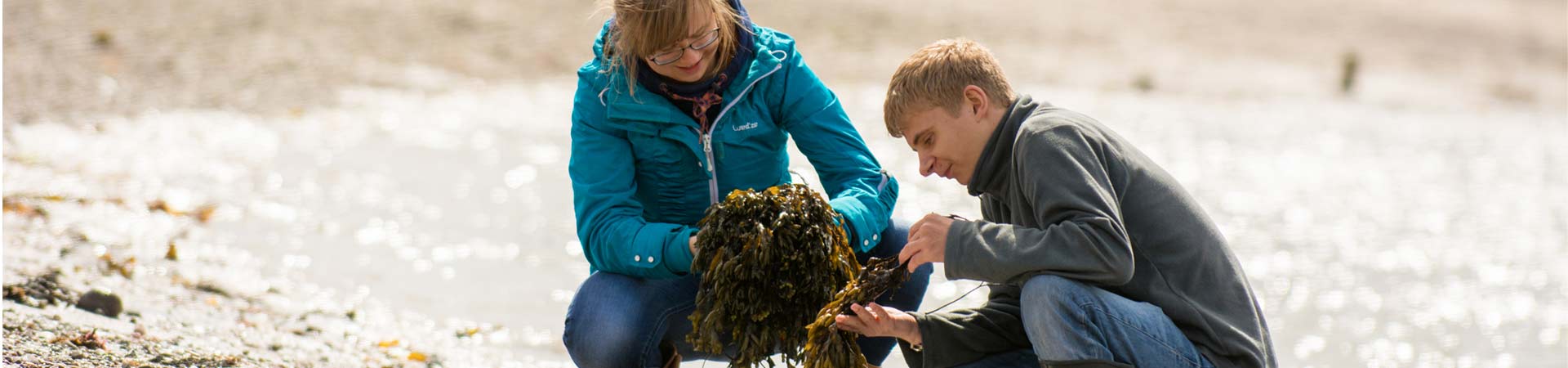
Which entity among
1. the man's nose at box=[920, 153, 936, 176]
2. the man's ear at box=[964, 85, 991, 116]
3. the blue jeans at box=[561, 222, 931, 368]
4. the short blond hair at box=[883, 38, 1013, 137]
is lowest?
the blue jeans at box=[561, 222, 931, 368]

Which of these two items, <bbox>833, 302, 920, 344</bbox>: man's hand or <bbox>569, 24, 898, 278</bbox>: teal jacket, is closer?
<bbox>833, 302, 920, 344</bbox>: man's hand

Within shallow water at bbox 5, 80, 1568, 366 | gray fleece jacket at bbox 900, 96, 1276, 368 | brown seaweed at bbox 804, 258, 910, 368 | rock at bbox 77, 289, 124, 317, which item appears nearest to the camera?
gray fleece jacket at bbox 900, 96, 1276, 368

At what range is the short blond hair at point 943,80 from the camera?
2881 millimetres

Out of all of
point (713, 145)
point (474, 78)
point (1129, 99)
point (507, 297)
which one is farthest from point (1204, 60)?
point (713, 145)

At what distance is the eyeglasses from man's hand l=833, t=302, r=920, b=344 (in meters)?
0.69

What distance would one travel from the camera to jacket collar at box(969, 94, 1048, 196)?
2902mm

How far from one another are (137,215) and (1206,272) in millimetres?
4471

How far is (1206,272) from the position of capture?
2.83 meters

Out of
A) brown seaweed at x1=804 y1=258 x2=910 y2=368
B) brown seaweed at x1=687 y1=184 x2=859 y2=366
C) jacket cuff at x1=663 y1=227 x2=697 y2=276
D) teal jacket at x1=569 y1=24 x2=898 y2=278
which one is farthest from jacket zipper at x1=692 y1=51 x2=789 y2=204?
brown seaweed at x1=804 y1=258 x2=910 y2=368

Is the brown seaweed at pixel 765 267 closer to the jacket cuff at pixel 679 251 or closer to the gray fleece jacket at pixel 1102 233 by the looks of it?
the jacket cuff at pixel 679 251

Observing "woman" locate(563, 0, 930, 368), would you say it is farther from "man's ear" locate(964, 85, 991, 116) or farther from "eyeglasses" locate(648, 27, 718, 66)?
"man's ear" locate(964, 85, 991, 116)

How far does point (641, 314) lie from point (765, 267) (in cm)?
38

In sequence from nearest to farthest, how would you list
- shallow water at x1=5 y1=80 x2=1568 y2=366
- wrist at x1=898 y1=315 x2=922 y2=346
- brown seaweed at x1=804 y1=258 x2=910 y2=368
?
brown seaweed at x1=804 y1=258 x2=910 y2=368
wrist at x1=898 y1=315 x2=922 y2=346
shallow water at x1=5 y1=80 x2=1568 y2=366

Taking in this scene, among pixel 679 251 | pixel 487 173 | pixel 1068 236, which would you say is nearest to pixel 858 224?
pixel 679 251
